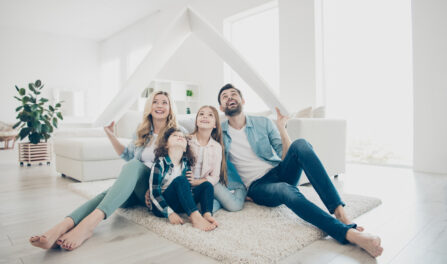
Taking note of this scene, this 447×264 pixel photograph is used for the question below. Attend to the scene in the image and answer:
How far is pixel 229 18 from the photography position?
5.57m

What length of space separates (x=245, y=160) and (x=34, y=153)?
362cm

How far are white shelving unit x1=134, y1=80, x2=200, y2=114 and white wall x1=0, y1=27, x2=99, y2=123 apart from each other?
14.3 feet

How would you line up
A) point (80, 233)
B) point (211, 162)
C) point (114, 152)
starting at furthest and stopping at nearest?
point (114, 152), point (211, 162), point (80, 233)

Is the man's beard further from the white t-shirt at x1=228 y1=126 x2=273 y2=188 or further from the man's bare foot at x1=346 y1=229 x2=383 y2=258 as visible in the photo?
the man's bare foot at x1=346 y1=229 x2=383 y2=258

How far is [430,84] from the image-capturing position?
3.34 m

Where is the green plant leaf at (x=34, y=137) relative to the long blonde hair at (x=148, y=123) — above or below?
below

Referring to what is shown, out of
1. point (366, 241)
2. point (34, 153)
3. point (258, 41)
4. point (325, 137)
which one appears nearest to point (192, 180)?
point (366, 241)

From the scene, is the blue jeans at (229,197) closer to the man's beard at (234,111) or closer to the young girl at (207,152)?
the young girl at (207,152)

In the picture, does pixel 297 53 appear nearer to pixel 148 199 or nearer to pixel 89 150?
pixel 89 150

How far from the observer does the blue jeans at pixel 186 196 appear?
1.58 metres

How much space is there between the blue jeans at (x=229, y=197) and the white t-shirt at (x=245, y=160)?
8 centimetres

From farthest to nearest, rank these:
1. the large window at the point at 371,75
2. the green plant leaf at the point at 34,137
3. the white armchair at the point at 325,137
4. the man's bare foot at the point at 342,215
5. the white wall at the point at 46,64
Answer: the white wall at the point at 46,64 < the green plant leaf at the point at 34,137 < the large window at the point at 371,75 < the white armchair at the point at 325,137 < the man's bare foot at the point at 342,215

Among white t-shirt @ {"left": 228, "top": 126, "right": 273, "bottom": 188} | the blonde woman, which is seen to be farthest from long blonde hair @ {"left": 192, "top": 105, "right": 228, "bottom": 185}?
the blonde woman

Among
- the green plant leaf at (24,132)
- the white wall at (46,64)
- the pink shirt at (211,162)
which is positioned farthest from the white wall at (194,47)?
the pink shirt at (211,162)
